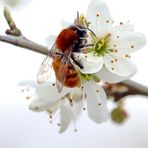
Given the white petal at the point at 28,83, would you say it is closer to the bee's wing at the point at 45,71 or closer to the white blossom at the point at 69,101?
the white blossom at the point at 69,101

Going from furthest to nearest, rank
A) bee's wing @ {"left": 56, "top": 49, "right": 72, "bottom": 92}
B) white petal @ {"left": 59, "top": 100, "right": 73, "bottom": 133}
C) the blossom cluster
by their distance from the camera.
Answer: white petal @ {"left": 59, "top": 100, "right": 73, "bottom": 133}
the blossom cluster
bee's wing @ {"left": 56, "top": 49, "right": 72, "bottom": 92}

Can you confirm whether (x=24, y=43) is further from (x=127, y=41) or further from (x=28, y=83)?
(x=127, y=41)

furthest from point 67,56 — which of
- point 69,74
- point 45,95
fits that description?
point 45,95

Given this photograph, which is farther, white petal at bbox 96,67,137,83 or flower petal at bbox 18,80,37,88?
flower petal at bbox 18,80,37,88

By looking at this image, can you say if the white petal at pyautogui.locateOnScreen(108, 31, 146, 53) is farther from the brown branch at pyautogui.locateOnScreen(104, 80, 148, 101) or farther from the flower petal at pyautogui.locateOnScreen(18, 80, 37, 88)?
the flower petal at pyautogui.locateOnScreen(18, 80, 37, 88)

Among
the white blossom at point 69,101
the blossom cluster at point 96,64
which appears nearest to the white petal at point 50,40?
the blossom cluster at point 96,64

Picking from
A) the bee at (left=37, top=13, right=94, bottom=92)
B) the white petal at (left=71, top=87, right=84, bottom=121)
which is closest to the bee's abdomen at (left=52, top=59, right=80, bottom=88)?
the bee at (left=37, top=13, right=94, bottom=92)

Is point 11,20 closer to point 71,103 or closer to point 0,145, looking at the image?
point 71,103
